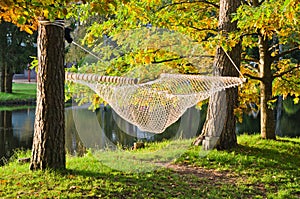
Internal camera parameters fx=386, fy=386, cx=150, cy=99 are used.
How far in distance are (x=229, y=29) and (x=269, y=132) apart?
1.54 metres

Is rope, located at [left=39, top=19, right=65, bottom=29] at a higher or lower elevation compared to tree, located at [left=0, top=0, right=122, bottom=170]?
higher

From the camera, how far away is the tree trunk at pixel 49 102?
9.59 feet

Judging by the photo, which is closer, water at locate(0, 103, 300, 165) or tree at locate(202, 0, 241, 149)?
water at locate(0, 103, 300, 165)

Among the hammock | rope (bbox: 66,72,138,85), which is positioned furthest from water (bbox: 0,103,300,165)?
rope (bbox: 66,72,138,85)

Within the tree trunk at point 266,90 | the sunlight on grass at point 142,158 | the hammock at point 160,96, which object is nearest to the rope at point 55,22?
the hammock at point 160,96

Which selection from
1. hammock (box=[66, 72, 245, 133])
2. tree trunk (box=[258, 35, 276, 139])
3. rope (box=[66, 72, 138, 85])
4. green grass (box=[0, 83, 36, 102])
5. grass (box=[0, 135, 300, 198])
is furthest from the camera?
green grass (box=[0, 83, 36, 102])

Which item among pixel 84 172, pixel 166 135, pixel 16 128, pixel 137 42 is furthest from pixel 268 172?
pixel 16 128

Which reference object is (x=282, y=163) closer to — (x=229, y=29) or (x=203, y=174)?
(x=203, y=174)

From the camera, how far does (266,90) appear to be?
189 inches

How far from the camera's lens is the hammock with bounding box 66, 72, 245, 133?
114 inches

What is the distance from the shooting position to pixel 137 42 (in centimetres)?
414

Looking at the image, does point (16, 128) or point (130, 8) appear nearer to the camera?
point (130, 8)

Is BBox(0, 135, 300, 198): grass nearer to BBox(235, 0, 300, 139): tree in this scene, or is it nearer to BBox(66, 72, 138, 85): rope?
BBox(66, 72, 138, 85): rope

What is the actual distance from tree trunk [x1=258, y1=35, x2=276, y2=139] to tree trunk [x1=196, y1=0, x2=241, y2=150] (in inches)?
34.2
